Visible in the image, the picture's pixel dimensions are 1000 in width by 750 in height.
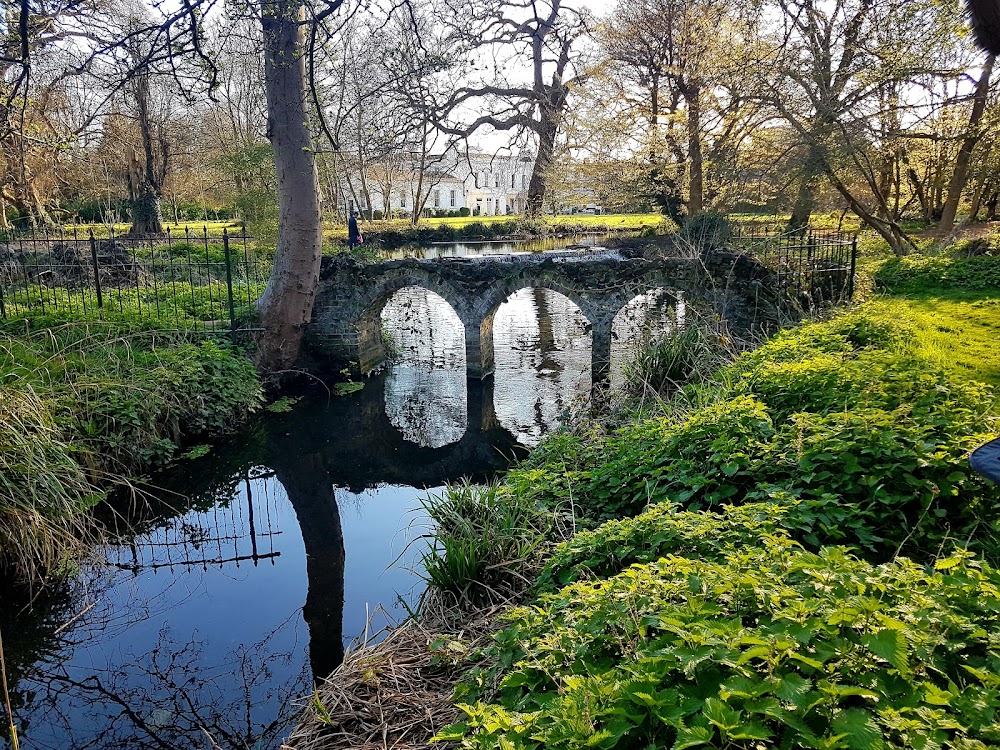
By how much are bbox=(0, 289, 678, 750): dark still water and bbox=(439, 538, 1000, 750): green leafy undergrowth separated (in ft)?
7.27

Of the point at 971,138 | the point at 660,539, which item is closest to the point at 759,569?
the point at 660,539

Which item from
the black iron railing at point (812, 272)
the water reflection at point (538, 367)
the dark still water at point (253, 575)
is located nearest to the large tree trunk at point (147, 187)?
the water reflection at point (538, 367)

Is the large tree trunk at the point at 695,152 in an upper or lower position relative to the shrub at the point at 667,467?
upper

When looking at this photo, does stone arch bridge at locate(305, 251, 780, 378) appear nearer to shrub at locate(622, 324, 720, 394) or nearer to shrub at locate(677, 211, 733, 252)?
shrub at locate(677, 211, 733, 252)

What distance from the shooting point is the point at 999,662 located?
1.91 m

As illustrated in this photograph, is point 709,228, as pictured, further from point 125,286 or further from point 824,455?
point 125,286

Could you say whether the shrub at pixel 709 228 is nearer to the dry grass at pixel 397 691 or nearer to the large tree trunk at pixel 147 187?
the dry grass at pixel 397 691

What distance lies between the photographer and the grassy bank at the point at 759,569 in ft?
6.33

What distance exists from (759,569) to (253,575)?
18.2ft

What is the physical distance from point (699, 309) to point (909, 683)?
10.0 m

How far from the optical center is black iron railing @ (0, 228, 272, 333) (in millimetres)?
11383

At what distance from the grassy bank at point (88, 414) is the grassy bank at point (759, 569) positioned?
3.46 meters

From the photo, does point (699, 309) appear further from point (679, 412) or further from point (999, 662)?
point (999, 662)

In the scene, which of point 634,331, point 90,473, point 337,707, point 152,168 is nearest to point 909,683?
point 337,707
